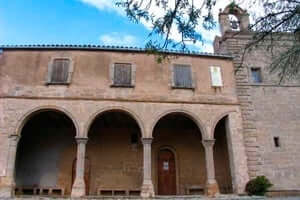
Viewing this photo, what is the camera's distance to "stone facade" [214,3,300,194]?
13.2 metres

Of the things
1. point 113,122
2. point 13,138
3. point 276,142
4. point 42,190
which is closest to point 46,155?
point 42,190

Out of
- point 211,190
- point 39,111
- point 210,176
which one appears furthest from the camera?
point 39,111

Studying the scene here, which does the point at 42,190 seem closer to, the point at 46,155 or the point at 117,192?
the point at 46,155

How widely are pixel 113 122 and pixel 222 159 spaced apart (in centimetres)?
597

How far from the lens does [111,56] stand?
1386 centimetres

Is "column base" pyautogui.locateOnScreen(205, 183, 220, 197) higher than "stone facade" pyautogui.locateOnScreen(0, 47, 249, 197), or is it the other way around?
"stone facade" pyautogui.locateOnScreen(0, 47, 249, 197)

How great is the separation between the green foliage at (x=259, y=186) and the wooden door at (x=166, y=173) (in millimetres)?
3880

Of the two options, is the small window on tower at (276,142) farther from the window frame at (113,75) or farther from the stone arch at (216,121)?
the window frame at (113,75)

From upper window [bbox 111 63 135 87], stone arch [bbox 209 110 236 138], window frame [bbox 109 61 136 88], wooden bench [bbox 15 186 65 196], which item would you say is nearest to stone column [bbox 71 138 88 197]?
wooden bench [bbox 15 186 65 196]

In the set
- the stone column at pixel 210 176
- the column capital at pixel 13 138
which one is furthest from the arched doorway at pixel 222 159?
the column capital at pixel 13 138

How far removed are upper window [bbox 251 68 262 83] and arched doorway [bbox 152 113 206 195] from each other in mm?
3867

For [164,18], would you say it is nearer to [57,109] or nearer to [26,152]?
[57,109]

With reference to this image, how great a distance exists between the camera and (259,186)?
1189cm

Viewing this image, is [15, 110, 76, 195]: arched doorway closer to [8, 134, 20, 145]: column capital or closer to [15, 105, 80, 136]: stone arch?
[15, 105, 80, 136]: stone arch
